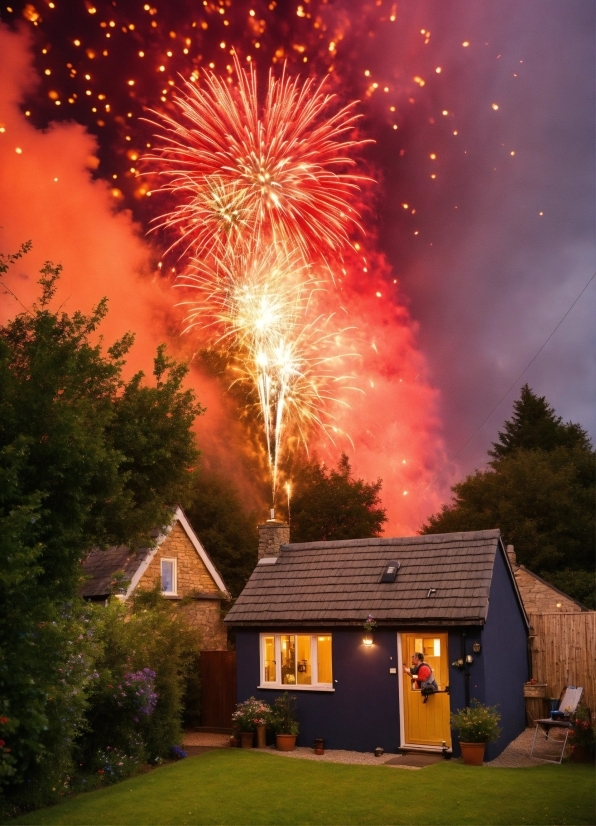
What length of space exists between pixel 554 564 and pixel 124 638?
29.1 metres

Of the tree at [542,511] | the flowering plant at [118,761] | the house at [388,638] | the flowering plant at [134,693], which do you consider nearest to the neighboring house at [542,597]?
the tree at [542,511]

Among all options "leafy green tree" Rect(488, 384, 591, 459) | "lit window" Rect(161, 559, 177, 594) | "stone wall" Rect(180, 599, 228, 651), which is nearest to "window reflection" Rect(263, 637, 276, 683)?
"stone wall" Rect(180, 599, 228, 651)

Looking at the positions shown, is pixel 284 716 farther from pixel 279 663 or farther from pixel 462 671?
pixel 462 671

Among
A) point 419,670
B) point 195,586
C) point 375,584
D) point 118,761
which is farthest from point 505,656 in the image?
point 195,586

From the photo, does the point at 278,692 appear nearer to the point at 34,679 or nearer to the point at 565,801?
the point at 565,801

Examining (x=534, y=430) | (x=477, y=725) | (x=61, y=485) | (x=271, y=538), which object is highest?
(x=534, y=430)

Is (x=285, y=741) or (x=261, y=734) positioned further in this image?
(x=261, y=734)

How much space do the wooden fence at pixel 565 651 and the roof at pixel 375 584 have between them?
1361 mm

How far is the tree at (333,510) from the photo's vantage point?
144 ft

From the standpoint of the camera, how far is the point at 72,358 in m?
9.82

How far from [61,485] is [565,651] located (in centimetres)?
1258

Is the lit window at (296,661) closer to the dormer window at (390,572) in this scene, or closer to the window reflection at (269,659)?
the window reflection at (269,659)

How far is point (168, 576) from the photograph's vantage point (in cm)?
2258

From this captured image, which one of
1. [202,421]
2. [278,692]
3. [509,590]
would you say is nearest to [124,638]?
[278,692]
